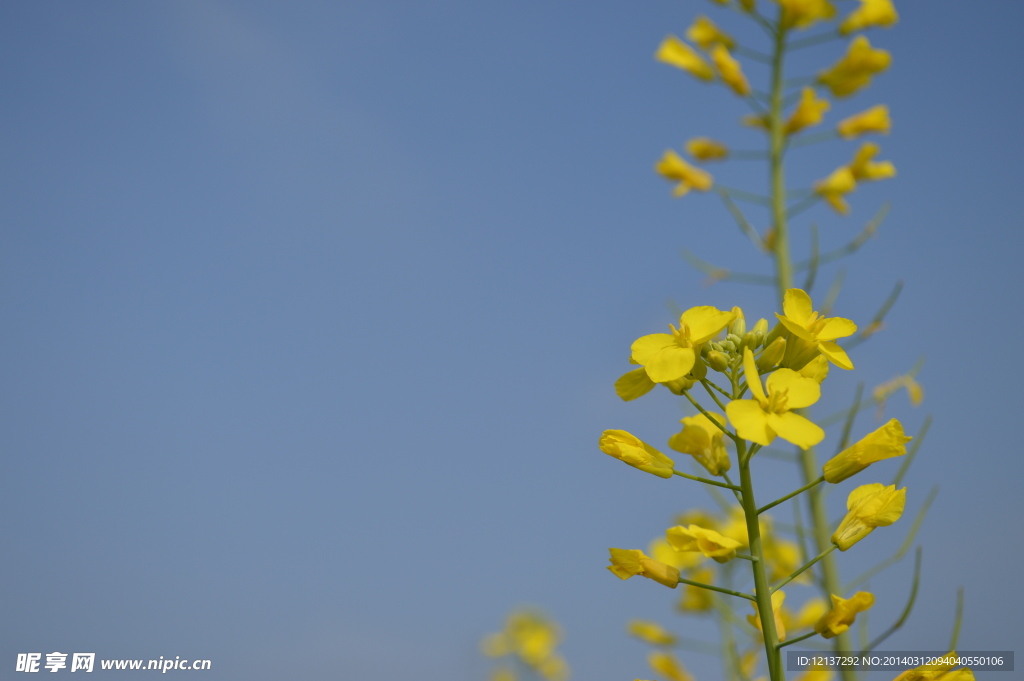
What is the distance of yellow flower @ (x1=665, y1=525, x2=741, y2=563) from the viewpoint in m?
1.35

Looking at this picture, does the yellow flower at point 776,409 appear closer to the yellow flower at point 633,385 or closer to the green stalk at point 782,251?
the yellow flower at point 633,385

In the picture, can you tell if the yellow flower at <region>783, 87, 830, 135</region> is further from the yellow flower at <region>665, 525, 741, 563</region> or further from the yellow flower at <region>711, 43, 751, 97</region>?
the yellow flower at <region>665, 525, 741, 563</region>

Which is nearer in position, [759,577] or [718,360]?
[759,577]

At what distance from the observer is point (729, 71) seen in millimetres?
3316

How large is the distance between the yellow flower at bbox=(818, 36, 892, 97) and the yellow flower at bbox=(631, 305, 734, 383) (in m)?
2.39

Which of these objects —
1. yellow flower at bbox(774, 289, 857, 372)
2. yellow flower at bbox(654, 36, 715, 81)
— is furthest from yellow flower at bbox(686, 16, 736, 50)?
yellow flower at bbox(774, 289, 857, 372)

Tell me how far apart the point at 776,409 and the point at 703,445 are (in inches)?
6.2

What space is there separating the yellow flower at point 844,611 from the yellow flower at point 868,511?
0.10 m

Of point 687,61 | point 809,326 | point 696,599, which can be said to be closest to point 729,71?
point 687,61

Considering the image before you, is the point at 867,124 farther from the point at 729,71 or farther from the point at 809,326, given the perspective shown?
the point at 809,326

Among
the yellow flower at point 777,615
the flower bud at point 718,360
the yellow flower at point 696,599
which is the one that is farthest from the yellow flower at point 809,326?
the yellow flower at point 696,599

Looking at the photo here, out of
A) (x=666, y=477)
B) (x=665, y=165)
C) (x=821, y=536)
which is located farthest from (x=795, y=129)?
(x=666, y=477)

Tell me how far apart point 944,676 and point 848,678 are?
127 cm

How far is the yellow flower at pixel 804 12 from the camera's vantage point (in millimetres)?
3242
